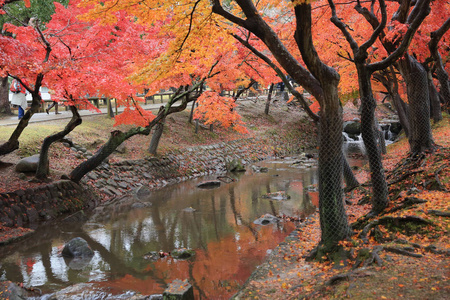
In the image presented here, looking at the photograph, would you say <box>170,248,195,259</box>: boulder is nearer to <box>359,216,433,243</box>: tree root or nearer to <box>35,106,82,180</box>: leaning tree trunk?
<box>359,216,433,243</box>: tree root

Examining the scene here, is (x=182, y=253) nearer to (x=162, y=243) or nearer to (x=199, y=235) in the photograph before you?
(x=162, y=243)

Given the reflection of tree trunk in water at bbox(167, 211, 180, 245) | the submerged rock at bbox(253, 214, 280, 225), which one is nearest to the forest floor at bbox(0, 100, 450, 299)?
the submerged rock at bbox(253, 214, 280, 225)

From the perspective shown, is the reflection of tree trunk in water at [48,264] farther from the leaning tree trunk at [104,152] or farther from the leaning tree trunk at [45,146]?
the leaning tree trunk at [104,152]

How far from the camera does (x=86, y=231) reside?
36.1 ft

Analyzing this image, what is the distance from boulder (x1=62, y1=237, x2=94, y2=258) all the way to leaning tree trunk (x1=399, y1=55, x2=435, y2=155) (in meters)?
9.76

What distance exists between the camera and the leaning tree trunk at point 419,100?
33.4 feet

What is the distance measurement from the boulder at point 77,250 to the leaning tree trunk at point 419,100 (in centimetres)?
976

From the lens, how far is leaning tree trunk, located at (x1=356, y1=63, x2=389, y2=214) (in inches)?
281

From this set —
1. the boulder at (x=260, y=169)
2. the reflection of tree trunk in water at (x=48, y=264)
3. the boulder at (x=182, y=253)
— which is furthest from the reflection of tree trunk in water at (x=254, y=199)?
the reflection of tree trunk in water at (x=48, y=264)

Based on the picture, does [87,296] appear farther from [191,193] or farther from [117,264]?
[191,193]

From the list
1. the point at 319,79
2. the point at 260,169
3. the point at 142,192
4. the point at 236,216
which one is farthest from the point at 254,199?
the point at 319,79

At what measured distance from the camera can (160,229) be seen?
36.3ft

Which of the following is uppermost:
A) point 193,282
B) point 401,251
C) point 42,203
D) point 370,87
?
point 370,87

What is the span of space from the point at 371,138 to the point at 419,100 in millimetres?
4208
